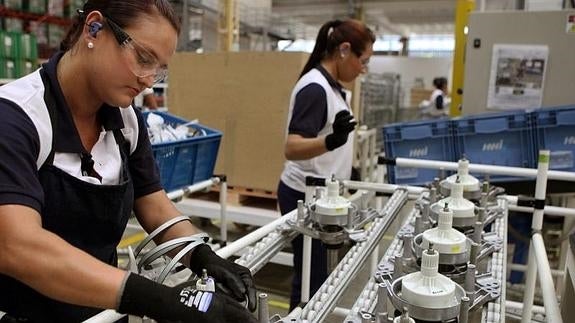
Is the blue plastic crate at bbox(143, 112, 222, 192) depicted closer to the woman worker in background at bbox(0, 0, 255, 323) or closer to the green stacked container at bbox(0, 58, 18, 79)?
the woman worker in background at bbox(0, 0, 255, 323)

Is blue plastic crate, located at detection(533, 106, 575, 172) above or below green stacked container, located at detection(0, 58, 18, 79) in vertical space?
below

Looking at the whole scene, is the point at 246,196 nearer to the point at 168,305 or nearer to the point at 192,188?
the point at 192,188

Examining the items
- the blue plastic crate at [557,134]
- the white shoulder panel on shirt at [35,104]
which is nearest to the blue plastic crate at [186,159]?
the white shoulder panel on shirt at [35,104]

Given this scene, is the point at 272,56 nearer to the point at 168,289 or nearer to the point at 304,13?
the point at 168,289

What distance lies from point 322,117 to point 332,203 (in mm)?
722

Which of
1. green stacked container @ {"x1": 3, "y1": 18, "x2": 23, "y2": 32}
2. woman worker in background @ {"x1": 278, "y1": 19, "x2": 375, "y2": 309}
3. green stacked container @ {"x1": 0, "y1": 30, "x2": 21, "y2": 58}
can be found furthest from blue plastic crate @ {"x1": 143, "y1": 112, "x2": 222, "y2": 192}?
green stacked container @ {"x1": 3, "y1": 18, "x2": 23, "y2": 32}

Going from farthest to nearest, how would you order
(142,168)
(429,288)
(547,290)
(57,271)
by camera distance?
(142,168)
(547,290)
(429,288)
(57,271)

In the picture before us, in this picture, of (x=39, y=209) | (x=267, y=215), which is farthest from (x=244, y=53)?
(x=39, y=209)

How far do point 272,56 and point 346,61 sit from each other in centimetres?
123

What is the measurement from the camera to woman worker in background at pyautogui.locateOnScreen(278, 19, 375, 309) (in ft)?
6.47

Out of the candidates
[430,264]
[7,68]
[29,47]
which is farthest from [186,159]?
[29,47]

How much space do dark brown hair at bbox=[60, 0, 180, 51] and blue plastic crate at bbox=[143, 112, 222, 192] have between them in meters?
1.22

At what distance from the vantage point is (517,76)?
3066mm

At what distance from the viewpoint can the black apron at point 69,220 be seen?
3.14ft
